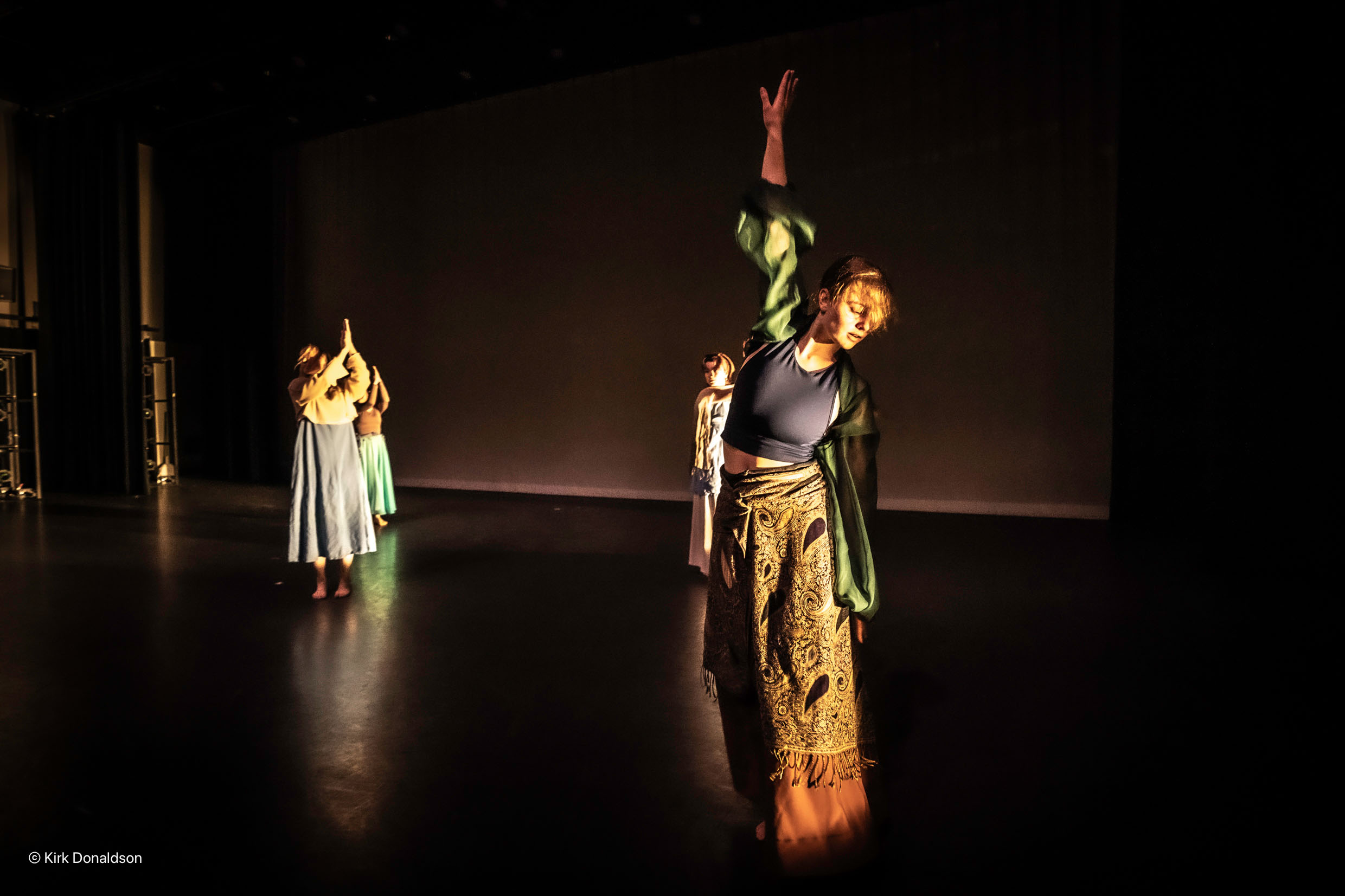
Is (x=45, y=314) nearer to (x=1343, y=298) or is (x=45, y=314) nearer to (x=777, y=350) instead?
(x=777, y=350)

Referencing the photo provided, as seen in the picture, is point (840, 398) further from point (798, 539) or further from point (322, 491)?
point (322, 491)

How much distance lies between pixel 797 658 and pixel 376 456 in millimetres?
5925

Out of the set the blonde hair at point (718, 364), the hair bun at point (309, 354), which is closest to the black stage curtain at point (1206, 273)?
the blonde hair at point (718, 364)

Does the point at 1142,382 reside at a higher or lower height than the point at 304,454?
higher

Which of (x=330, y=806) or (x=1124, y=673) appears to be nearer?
(x=330, y=806)

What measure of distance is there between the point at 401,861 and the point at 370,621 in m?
2.15

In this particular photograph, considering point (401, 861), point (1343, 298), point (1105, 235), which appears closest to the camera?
point (401, 861)

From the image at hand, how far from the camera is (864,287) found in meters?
1.61

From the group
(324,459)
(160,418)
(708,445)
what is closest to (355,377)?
(324,459)

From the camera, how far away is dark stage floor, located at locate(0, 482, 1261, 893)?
6.18ft

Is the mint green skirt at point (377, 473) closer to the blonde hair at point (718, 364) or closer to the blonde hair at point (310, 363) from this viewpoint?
the blonde hair at point (310, 363)

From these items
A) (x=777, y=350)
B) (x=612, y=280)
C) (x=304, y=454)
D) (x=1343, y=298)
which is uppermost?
(x=612, y=280)

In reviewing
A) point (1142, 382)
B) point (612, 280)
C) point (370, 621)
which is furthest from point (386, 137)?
point (1142, 382)

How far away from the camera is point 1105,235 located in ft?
22.2
